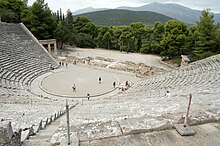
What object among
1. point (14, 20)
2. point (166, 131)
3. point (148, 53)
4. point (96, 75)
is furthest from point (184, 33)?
point (166, 131)

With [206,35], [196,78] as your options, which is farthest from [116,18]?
[196,78]

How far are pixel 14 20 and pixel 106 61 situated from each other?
16267mm

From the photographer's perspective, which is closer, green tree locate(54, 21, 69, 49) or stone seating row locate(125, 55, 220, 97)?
stone seating row locate(125, 55, 220, 97)

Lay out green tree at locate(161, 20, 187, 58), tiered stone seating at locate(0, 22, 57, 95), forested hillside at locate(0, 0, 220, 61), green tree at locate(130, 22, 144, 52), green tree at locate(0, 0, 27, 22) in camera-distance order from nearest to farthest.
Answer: tiered stone seating at locate(0, 22, 57, 95) → forested hillside at locate(0, 0, 220, 61) → green tree at locate(161, 20, 187, 58) → green tree at locate(0, 0, 27, 22) → green tree at locate(130, 22, 144, 52)

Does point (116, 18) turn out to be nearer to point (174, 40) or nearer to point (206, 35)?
point (174, 40)

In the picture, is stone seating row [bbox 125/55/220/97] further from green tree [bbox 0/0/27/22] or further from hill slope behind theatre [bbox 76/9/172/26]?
hill slope behind theatre [bbox 76/9/172/26]

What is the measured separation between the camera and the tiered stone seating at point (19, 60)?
54.0ft

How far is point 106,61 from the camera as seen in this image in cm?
2959

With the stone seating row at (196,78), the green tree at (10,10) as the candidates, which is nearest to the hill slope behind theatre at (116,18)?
the green tree at (10,10)

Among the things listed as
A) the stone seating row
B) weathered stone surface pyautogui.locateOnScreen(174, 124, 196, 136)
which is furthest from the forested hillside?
weathered stone surface pyautogui.locateOnScreen(174, 124, 196, 136)

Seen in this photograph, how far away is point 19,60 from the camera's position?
21.2m

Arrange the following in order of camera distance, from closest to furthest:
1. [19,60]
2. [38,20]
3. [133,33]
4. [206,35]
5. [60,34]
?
[19,60], [206,35], [38,20], [60,34], [133,33]

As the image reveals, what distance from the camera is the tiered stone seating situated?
648 inches

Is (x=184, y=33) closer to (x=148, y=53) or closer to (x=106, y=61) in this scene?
(x=148, y=53)
